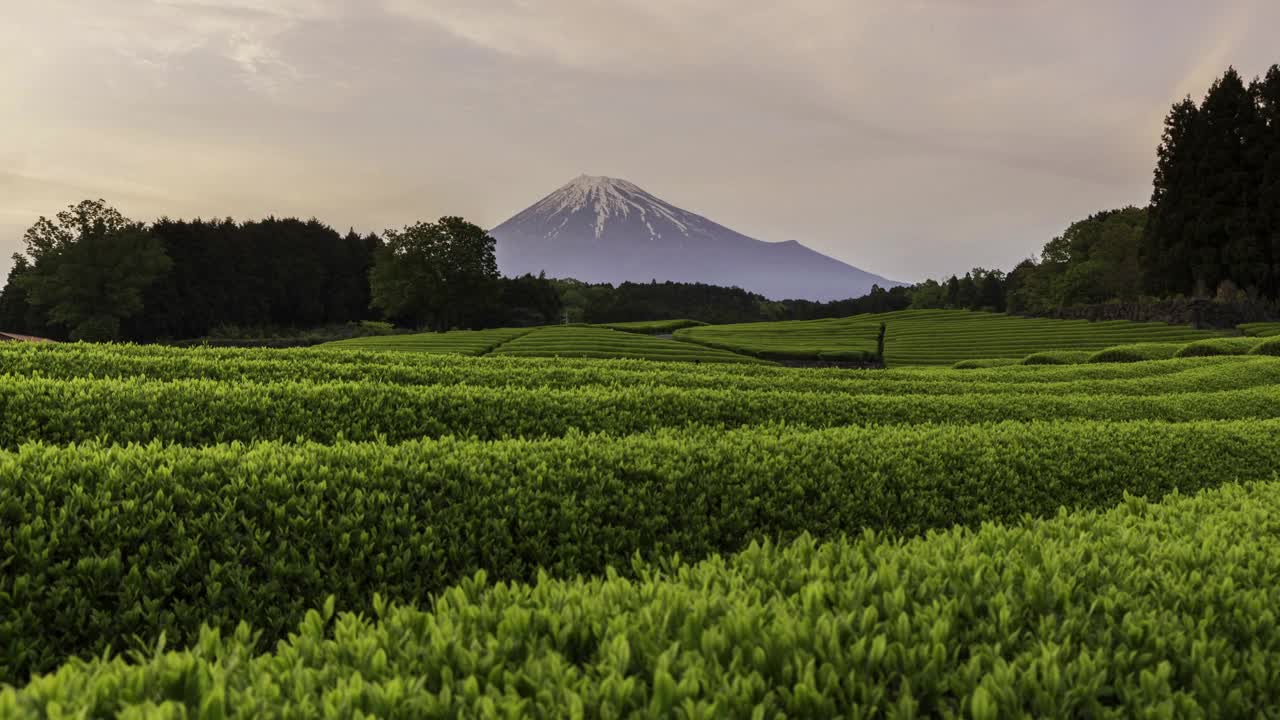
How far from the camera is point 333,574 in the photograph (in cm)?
512

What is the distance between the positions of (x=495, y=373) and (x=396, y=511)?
8788mm

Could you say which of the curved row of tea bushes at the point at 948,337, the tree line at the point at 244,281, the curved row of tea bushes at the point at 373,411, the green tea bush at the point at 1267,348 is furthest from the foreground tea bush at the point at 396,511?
the tree line at the point at 244,281

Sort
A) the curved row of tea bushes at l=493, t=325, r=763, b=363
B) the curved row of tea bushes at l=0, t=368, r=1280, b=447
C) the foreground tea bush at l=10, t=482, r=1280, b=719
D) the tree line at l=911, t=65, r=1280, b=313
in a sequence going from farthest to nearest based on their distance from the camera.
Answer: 1. the tree line at l=911, t=65, r=1280, b=313
2. the curved row of tea bushes at l=493, t=325, r=763, b=363
3. the curved row of tea bushes at l=0, t=368, r=1280, b=447
4. the foreground tea bush at l=10, t=482, r=1280, b=719

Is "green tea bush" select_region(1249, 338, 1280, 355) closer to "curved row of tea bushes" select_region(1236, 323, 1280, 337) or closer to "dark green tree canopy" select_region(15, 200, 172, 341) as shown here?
"curved row of tea bushes" select_region(1236, 323, 1280, 337)

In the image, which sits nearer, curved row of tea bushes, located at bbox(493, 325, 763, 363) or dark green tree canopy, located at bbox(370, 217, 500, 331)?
curved row of tea bushes, located at bbox(493, 325, 763, 363)

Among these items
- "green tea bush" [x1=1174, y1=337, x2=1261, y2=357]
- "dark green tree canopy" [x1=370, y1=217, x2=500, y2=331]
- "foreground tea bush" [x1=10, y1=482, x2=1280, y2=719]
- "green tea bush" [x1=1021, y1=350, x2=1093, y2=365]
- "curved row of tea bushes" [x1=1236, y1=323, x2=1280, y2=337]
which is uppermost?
"dark green tree canopy" [x1=370, y1=217, x2=500, y2=331]

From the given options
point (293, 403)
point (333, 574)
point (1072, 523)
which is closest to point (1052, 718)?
point (1072, 523)

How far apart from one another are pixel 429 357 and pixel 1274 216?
61.6 meters

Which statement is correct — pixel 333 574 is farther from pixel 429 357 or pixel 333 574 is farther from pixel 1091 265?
pixel 1091 265

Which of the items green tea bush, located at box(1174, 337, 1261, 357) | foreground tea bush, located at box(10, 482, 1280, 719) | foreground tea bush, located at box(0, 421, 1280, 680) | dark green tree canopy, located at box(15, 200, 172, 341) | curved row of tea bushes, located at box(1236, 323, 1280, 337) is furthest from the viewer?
dark green tree canopy, located at box(15, 200, 172, 341)

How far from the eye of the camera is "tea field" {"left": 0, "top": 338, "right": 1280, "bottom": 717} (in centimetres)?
282

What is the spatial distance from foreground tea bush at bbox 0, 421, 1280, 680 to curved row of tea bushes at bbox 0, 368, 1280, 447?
4.34ft

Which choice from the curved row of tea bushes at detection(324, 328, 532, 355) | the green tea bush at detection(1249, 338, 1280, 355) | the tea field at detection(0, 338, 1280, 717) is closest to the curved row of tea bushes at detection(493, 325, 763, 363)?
the curved row of tea bushes at detection(324, 328, 532, 355)

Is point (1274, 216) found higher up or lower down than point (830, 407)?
higher up
